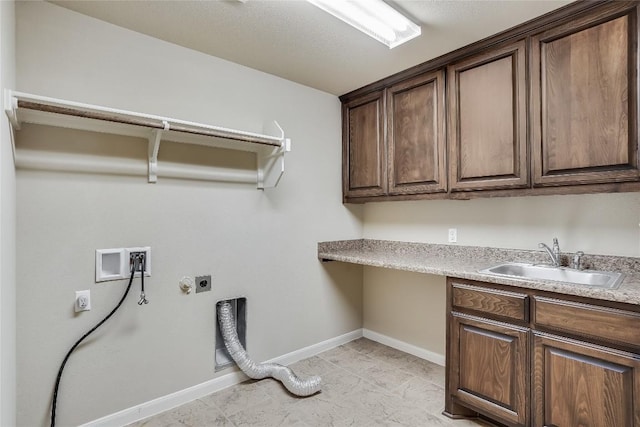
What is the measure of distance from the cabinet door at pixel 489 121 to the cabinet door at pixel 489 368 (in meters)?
0.87

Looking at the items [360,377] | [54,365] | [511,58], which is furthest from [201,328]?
[511,58]

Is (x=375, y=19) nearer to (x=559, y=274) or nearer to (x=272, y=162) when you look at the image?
(x=272, y=162)

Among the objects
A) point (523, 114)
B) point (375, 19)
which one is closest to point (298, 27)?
point (375, 19)

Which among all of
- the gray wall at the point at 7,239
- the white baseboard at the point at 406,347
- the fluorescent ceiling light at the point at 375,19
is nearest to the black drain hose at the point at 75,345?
the gray wall at the point at 7,239

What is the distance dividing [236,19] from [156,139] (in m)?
0.81

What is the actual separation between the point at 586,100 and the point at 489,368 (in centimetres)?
153

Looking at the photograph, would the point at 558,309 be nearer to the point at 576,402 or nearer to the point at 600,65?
the point at 576,402

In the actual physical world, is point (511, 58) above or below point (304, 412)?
above

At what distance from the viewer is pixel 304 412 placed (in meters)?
2.08

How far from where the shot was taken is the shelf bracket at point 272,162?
2.37m

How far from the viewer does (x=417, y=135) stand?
2.54 meters

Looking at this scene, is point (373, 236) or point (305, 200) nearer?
point (305, 200)

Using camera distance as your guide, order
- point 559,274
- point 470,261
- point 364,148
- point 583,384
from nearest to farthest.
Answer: point 583,384 < point 559,274 < point 470,261 < point 364,148

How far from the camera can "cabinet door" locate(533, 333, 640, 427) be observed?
1.43 m
